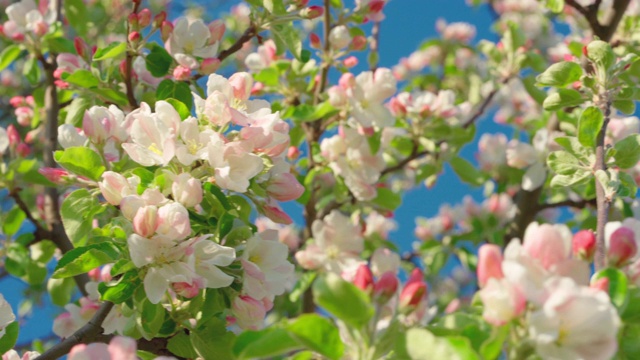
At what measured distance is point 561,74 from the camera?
57.7 inches

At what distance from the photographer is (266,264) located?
4.39 ft

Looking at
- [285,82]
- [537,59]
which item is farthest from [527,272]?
[537,59]

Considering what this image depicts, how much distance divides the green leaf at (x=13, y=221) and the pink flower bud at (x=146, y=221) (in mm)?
1092

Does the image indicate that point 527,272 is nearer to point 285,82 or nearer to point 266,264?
point 266,264

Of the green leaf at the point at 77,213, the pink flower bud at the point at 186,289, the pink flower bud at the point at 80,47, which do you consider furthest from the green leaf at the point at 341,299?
the pink flower bud at the point at 80,47

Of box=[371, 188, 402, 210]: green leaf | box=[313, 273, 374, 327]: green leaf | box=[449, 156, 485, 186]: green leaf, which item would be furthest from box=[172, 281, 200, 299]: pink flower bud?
box=[449, 156, 485, 186]: green leaf

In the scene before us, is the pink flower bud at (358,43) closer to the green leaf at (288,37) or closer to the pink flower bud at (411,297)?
the green leaf at (288,37)

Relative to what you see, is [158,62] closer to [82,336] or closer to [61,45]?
[61,45]

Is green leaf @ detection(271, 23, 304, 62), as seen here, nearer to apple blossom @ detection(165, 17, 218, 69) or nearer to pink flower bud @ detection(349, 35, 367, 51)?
apple blossom @ detection(165, 17, 218, 69)

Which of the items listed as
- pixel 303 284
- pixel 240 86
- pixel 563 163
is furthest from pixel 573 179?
pixel 303 284

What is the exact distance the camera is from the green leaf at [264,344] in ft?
2.72

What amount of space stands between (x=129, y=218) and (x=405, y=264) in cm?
201

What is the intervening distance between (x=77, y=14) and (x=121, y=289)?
1340mm

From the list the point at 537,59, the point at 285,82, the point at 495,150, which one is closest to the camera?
the point at 285,82
